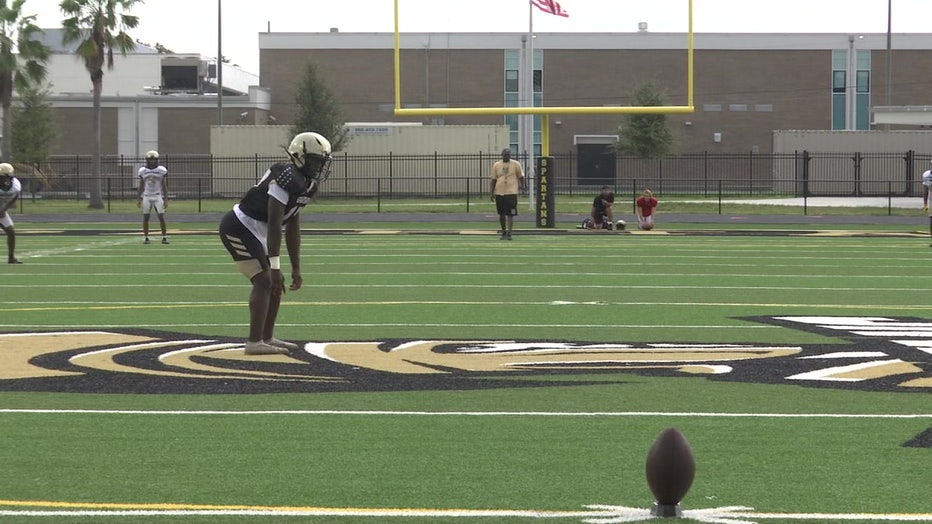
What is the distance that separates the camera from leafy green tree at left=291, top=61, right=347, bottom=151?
187 ft

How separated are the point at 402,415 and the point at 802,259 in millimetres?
15129

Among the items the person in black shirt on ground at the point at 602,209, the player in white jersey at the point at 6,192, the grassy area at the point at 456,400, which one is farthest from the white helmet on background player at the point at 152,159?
the person in black shirt on ground at the point at 602,209

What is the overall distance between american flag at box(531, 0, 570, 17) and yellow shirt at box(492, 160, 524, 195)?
20.0ft

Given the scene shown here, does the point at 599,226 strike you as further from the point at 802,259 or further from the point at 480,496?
the point at 480,496

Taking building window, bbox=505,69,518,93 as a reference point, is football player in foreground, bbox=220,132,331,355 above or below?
below

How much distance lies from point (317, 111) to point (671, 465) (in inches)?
2067

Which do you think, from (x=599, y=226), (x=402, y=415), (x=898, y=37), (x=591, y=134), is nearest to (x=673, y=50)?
(x=591, y=134)

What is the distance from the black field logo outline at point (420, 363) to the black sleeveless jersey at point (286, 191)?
39.8 inches

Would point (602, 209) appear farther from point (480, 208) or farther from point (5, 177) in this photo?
point (480, 208)

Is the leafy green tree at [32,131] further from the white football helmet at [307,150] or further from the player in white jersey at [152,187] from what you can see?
the white football helmet at [307,150]

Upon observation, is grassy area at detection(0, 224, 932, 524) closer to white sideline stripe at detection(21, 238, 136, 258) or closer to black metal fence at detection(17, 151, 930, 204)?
white sideline stripe at detection(21, 238, 136, 258)

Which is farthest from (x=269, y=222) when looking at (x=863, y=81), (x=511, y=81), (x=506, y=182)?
(x=863, y=81)

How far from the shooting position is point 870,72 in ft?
229

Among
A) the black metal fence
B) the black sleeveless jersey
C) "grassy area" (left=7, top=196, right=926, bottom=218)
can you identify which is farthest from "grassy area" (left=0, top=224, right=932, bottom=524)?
the black metal fence
